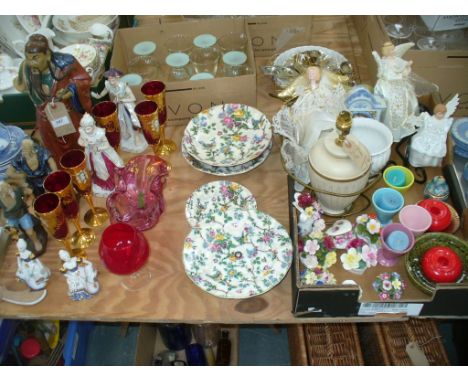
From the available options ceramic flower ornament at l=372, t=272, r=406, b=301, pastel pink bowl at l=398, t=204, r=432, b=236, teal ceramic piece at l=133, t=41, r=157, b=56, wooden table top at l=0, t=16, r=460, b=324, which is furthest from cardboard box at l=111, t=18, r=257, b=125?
ceramic flower ornament at l=372, t=272, r=406, b=301

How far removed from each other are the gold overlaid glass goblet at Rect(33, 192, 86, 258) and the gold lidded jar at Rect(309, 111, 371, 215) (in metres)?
0.61

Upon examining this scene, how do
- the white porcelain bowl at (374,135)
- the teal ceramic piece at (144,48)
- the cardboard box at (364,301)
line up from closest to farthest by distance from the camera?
the cardboard box at (364,301) → the white porcelain bowl at (374,135) → the teal ceramic piece at (144,48)

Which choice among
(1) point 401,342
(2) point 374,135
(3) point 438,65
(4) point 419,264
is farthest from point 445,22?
(1) point 401,342

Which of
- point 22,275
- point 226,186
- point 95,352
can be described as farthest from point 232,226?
point 95,352

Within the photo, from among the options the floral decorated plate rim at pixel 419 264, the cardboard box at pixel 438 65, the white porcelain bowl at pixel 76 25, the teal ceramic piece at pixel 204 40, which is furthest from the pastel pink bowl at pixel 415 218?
the white porcelain bowl at pixel 76 25

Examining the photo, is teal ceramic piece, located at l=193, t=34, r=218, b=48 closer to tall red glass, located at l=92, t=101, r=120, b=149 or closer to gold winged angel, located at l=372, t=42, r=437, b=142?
tall red glass, located at l=92, t=101, r=120, b=149

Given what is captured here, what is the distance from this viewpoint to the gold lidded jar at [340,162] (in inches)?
43.2

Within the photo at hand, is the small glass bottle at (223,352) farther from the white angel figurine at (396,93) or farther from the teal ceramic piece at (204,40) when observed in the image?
the teal ceramic piece at (204,40)

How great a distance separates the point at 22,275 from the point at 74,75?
1.74ft

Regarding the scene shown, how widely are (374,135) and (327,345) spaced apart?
2.23 ft

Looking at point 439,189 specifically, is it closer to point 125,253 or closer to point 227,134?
point 227,134

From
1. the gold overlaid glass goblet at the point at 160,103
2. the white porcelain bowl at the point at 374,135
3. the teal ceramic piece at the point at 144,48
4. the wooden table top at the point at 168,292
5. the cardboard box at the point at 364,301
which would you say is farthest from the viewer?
the teal ceramic piece at the point at 144,48

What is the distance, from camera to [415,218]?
122 cm

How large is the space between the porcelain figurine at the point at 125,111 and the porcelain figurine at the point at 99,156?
118 mm
